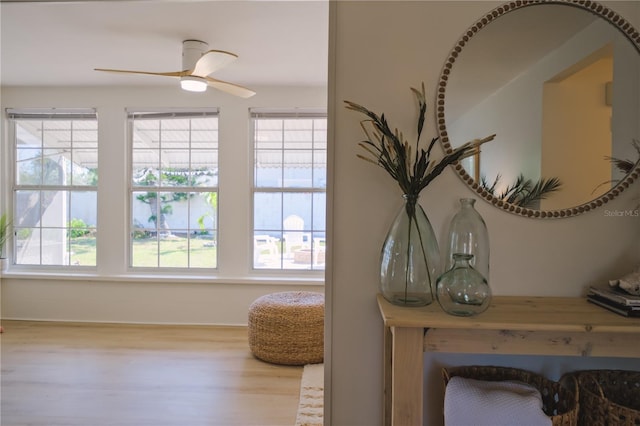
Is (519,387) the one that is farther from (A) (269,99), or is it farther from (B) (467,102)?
(A) (269,99)

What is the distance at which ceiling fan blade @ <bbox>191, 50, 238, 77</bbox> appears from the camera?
221 cm

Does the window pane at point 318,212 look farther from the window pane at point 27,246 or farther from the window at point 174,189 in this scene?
the window pane at point 27,246

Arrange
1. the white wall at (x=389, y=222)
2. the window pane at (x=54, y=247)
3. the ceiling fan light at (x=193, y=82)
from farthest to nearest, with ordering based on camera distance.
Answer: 1. the window pane at (x=54, y=247)
2. the ceiling fan light at (x=193, y=82)
3. the white wall at (x=389, y=222)

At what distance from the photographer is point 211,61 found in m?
2.30

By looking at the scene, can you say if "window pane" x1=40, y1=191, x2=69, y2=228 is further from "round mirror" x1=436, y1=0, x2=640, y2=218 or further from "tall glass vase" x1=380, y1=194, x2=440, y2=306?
"round mirror" x1=436, y1=0, x2=640, y2=218

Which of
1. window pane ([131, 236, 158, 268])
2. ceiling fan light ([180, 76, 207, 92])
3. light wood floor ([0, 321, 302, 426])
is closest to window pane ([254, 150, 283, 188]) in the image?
ceiling fan light ([180, 76, 207, 92])

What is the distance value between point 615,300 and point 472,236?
481mm

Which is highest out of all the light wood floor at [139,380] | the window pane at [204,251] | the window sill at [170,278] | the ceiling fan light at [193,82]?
the ceiling fan light at [193,82]

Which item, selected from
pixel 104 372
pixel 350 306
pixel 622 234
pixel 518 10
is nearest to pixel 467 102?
pixel 518 10

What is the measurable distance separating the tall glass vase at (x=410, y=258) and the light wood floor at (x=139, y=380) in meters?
1.28

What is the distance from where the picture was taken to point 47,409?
216 cm

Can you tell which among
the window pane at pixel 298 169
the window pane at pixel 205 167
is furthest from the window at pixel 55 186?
the window pane at pixel 298 169

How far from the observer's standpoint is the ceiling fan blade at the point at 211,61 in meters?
2.21

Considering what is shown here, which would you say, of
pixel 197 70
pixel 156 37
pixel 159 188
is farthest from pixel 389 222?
pixel 159 188
